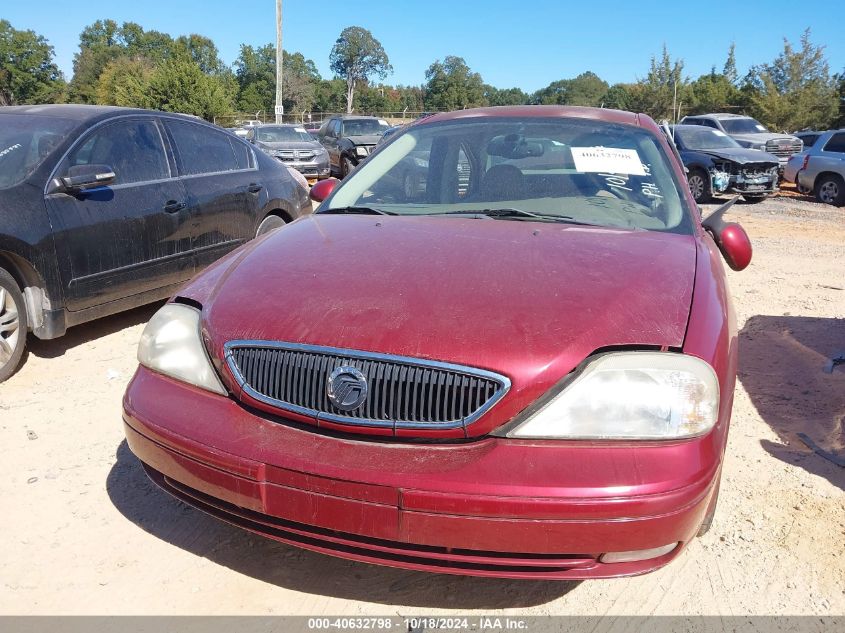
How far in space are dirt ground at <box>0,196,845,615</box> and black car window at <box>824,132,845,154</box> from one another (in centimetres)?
1455

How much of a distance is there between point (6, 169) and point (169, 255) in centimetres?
116

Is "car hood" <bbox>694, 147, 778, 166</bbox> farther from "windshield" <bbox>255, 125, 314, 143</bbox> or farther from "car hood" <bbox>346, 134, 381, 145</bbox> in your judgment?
"windshield" <bbox>255, 125, 314, 143</bbox>

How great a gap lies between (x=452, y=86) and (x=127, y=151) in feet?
249

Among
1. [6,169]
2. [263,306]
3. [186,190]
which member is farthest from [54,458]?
[186,190]

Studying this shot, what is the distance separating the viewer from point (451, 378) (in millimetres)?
1968

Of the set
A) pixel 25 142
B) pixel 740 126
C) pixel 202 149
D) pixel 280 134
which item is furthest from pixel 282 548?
pixel 740 126

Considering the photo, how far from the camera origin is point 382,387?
6.57 ft

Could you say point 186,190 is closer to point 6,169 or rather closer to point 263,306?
point 6,169

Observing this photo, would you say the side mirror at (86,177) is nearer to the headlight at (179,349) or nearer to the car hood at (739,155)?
the headlight at (179,349)

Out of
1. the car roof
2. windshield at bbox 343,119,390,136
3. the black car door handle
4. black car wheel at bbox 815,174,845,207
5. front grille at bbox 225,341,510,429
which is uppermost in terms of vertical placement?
the car roof

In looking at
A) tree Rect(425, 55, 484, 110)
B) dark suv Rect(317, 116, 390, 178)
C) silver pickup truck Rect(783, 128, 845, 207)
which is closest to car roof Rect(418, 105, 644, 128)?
dark suv Rect(317, 116, 390, 178)

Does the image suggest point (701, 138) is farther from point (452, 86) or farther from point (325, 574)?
point (452, 86)

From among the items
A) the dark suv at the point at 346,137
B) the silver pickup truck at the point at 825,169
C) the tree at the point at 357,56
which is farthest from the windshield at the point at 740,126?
the tree at the point at 357,56

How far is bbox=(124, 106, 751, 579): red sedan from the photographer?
1.89 m
